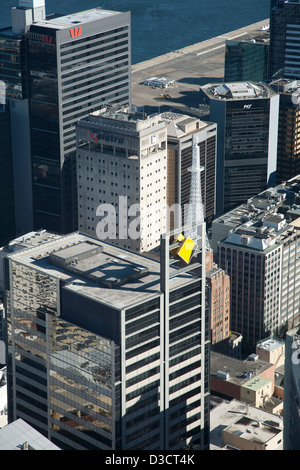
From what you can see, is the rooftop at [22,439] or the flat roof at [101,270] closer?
the rooftop at [22,439]

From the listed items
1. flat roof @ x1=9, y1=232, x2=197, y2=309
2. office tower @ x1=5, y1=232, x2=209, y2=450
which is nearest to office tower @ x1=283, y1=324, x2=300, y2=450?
office tower @ x1=5, y1=232, x2=209, y2=450

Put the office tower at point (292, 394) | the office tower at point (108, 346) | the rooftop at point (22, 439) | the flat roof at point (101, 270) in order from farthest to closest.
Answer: the flat roof at point (101, 270)
the office tower at point (108, 346)
the office tower at point (292, 394)
the rooftop at point (22, 439)

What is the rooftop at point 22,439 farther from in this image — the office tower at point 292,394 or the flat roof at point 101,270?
the office tower at point 292,394

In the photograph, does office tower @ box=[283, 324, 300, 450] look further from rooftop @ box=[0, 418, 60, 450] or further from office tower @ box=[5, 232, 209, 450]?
rooftop @ box=[0, 418, 60, 450]

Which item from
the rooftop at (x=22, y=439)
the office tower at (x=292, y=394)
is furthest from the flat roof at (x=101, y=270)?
the rooftop at (x=22, y=439)
